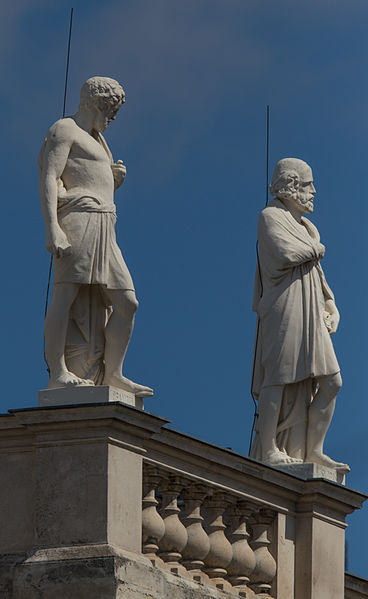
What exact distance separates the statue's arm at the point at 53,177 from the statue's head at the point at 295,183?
3414 mm

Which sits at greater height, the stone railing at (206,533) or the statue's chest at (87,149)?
the statue's chest at (87,149)

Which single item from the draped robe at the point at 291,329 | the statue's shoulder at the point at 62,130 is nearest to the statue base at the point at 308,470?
the draped robe at the point at 291,329

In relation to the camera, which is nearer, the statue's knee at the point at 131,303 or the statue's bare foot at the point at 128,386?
the statue's bare foot at the point at 128,386

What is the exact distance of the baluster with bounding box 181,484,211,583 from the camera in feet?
59.6

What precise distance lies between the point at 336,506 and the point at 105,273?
12.8 ft

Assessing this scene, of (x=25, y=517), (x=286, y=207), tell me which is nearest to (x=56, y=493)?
(x=25, y=517)

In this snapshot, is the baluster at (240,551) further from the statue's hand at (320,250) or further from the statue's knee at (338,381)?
the statue's hand at (320,250)

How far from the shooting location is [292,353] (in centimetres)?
2023

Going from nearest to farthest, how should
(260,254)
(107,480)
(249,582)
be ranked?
(107,480)
(249,582)
(260,254)

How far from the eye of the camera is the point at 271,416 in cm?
2019

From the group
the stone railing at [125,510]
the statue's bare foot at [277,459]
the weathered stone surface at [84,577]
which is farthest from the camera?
the statue's bare foot at [277,459]

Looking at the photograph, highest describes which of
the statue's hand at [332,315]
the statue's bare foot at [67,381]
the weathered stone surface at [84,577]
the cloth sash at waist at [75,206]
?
the statue's hand at [332,315]

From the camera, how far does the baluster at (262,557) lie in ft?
62.9

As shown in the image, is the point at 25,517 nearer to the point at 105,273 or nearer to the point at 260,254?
the point at 105,273
